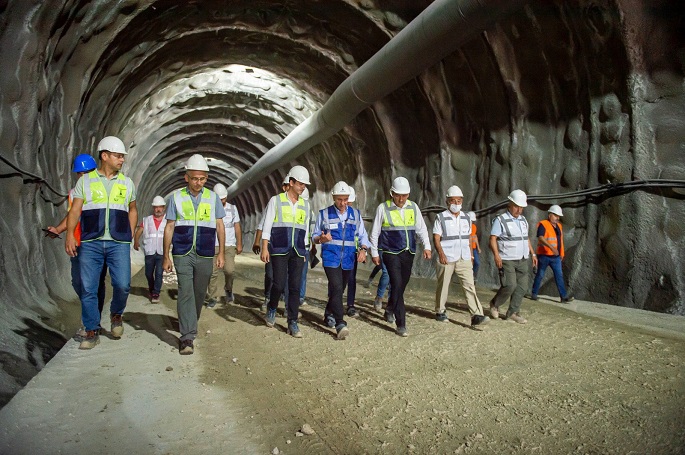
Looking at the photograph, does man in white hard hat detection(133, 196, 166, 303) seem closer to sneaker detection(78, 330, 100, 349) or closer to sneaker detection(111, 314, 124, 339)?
sneaker detection(111, 314, 124, 339)

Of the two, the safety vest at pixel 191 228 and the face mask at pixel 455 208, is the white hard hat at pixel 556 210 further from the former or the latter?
the safety vest at pixel 191 228

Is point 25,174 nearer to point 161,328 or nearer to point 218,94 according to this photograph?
point 161,328

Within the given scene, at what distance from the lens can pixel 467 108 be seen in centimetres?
1010

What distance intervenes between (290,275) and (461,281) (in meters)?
2.16

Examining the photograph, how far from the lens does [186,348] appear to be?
4551 millimetres

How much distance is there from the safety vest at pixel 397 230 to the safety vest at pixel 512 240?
1327 millimetres

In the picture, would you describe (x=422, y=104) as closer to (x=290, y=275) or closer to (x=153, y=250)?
(x=153, y=250)

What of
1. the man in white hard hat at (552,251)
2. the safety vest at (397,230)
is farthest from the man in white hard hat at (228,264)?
the man in white hard hat at (552,251)

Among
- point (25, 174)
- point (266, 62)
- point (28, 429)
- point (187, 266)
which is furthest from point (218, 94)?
point (28, 429)

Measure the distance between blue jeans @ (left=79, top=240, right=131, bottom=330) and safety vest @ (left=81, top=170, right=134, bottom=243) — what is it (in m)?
0.08

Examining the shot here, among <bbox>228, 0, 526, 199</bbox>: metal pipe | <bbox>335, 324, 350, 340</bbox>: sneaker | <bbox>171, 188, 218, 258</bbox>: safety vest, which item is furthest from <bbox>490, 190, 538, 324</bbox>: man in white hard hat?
A: <bbox>171, 188, 218, 258</bbox>: safety vest

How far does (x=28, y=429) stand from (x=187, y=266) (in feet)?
6.92

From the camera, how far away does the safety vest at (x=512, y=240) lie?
20.4 feet

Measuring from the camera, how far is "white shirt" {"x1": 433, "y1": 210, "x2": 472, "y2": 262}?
619 cm
